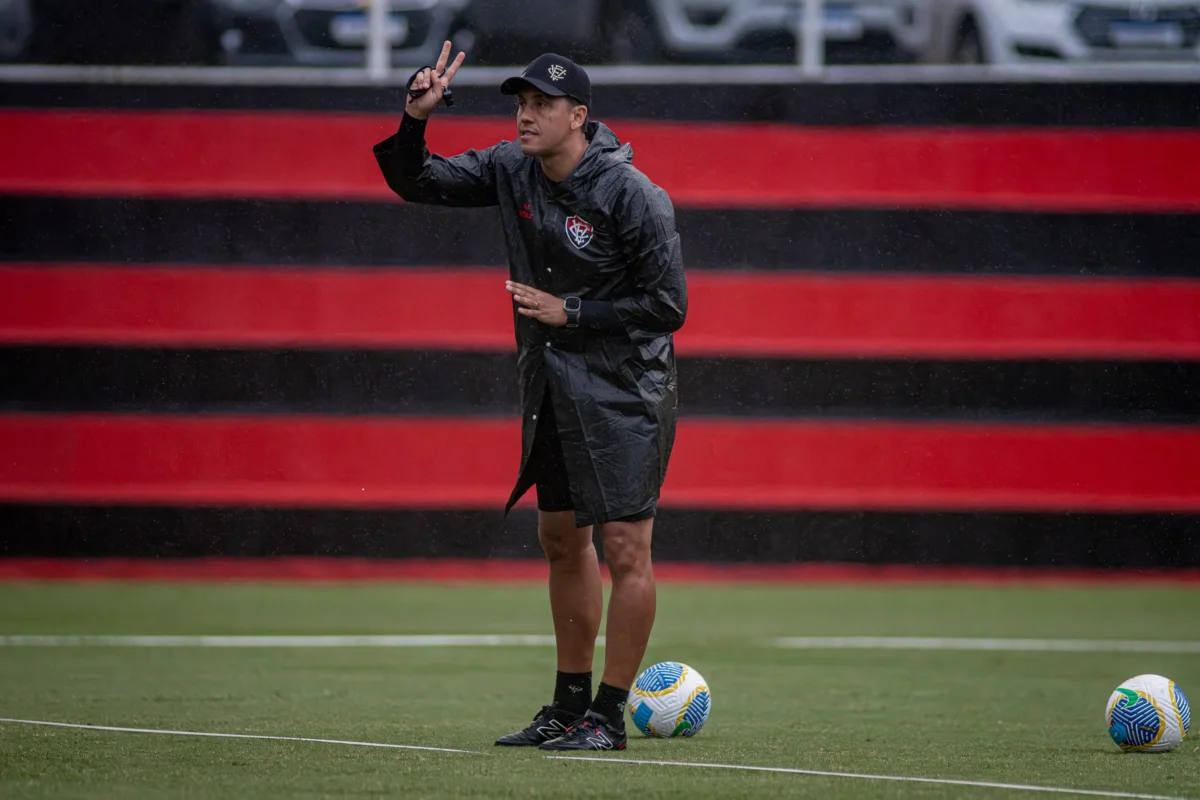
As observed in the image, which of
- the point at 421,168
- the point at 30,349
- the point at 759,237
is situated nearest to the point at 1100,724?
the point at 421,168

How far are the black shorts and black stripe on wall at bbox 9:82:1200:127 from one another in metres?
5.50

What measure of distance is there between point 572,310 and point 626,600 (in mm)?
741

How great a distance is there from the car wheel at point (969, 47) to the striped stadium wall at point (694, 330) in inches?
6.7

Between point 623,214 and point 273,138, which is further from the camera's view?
point 273,138

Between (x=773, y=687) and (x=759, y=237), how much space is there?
4.40 meters

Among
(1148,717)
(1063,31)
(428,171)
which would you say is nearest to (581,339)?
(428,171)

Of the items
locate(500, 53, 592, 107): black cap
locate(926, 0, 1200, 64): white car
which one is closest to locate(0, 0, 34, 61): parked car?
locate(926, 0, 1200, 64): white car

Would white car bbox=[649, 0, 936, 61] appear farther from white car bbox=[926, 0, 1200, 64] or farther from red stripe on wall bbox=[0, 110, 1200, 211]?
red stripe on wall bbox=[0, 110, 1200, 211]

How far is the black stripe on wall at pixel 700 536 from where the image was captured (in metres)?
9.55

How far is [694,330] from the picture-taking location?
9.70m

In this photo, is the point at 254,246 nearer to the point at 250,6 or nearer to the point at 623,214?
the point at 250,6

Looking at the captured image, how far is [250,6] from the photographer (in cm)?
976

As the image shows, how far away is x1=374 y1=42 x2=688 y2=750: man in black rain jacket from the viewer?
13.8ft

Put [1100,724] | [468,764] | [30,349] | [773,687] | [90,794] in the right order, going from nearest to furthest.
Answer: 1. [90,794]
2. [468,764]
3. [1100,724]
4. [773,687]
5. [30,349]
